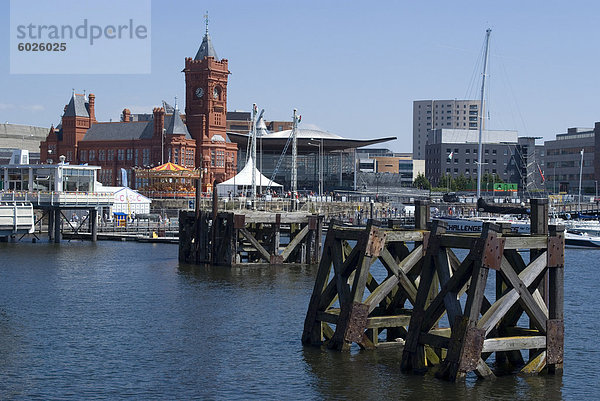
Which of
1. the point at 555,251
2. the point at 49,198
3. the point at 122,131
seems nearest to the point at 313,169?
the point at 122,131

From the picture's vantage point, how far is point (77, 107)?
175500 millimetres

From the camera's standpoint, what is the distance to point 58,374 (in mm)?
31703

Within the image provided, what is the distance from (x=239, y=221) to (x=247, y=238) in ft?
5.35

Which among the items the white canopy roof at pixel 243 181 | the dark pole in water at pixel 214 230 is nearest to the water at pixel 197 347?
the dark pole in water at pixel 214 230

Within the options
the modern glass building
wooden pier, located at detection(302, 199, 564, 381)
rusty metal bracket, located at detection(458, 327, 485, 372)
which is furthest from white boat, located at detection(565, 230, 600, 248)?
the modern glass building

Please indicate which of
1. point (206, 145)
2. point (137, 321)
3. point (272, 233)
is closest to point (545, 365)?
point (137, 321)

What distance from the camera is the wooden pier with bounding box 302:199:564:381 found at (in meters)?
27.9

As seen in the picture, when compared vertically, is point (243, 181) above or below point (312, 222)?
above

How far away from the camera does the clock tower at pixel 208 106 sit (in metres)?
167

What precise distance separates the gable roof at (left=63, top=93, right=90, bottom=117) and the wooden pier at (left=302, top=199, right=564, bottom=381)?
147825 mm

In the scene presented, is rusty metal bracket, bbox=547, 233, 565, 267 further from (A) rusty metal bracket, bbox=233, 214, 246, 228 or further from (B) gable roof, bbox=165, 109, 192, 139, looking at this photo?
(B) gable roof, bbox=165, 109, 192, 139

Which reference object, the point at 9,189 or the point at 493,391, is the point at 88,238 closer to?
the point at 9,189

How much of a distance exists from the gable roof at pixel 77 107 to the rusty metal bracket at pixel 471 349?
510 feet

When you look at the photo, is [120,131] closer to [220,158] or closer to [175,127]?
[175,127]
